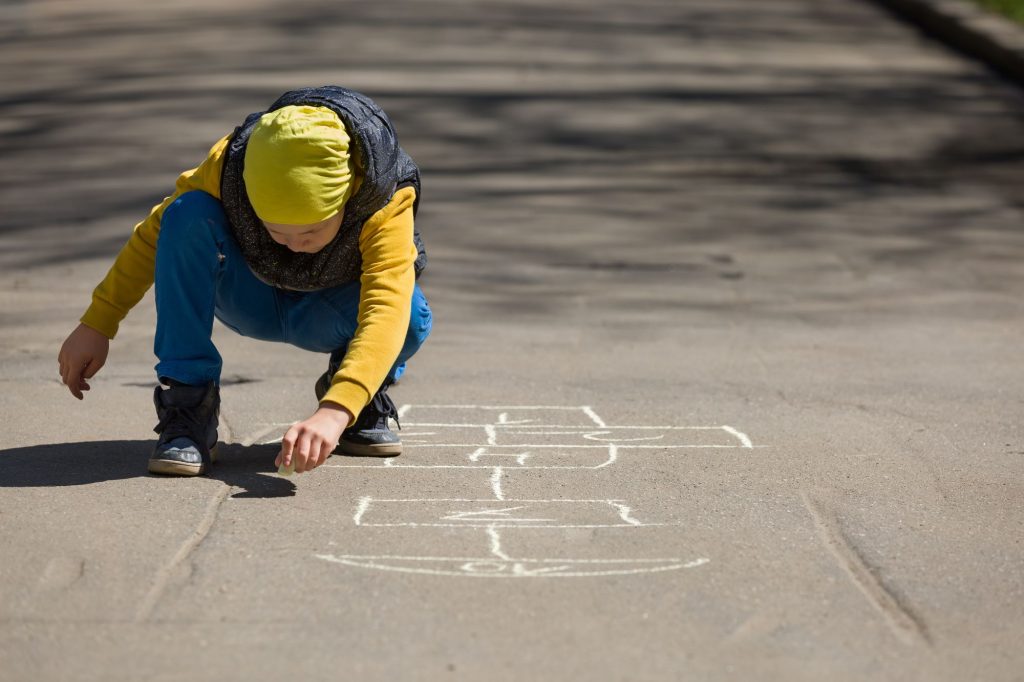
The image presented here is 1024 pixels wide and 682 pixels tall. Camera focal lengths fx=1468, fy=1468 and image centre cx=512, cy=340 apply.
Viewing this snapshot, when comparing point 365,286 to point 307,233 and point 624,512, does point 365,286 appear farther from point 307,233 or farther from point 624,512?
point 624,512

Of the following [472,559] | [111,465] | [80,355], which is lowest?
[111,465]

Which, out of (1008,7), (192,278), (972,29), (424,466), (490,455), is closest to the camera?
(192,278)

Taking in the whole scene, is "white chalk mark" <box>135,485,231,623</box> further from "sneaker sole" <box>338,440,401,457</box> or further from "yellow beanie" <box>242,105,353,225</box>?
"yellow beanie" <box>242,105,353,225</box>

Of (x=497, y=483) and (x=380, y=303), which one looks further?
(x=497, y=483)

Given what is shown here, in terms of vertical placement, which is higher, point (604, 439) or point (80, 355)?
point (80, 355)

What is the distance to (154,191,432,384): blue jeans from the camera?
3414 millimetres

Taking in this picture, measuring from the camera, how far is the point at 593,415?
4254mm

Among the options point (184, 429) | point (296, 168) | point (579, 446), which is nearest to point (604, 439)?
point (579, 446)

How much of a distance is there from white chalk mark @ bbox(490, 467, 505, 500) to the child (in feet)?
0.96

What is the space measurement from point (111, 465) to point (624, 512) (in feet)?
4.22

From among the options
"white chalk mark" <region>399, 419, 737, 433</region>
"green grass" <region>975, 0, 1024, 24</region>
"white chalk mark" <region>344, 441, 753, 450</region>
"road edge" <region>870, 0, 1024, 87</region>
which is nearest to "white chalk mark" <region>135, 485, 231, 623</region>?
"white chalk mark" <region>344, 441, 753, 450</region>

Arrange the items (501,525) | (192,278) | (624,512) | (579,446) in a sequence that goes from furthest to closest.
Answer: (579,446)
(192,278)
(624,512)
(501,525)

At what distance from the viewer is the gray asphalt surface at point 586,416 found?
2576 millimetres

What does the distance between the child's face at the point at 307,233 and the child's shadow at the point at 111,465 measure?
1.89ft
